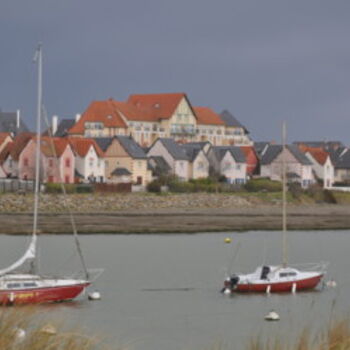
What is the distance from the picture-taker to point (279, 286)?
38969 millimetres

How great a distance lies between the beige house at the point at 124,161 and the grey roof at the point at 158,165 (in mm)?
1407

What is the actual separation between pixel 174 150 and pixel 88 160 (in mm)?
13683

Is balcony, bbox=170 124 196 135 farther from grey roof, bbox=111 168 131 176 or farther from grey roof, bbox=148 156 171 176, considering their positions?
grey roof, bbox=111 168 131 176

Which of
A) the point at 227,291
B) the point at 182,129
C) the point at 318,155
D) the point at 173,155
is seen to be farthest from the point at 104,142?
the point at 227,291

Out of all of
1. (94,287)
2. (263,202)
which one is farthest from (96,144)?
(94,287)

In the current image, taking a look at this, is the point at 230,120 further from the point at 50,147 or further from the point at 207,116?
the point at 50,147

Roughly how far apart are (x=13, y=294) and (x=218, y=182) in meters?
83.8

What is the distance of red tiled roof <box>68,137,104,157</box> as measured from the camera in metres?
110

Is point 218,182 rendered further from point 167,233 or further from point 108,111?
point 167,233

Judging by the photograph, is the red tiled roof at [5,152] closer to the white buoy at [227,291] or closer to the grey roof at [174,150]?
the grey roof at [174,150]

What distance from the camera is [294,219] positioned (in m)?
84.4

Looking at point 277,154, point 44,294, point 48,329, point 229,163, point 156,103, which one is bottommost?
point 44,294

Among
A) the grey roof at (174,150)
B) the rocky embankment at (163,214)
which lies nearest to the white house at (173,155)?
the grey roof at (174,150)

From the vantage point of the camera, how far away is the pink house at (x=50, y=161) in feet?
335
